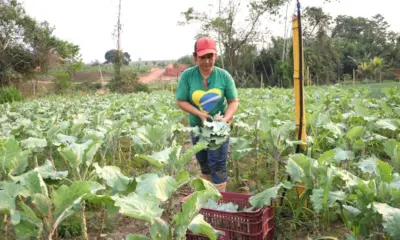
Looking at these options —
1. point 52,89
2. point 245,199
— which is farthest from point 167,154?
point 52,89

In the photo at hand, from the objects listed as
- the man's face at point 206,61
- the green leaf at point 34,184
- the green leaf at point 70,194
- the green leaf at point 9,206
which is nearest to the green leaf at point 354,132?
the man's face at point 206,61

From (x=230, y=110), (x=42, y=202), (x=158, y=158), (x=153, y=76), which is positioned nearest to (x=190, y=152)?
(x=158, y=158)

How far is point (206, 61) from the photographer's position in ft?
9.87

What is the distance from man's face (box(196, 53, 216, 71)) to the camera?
2991mm

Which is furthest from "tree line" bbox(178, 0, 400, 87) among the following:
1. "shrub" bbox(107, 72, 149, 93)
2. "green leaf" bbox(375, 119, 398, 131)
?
"green leaf" bbox(375, 119, 398, 131)

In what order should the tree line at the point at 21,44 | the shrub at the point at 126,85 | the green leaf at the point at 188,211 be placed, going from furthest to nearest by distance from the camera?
the shrub at the point at 126,85 → the tree line at the point at 21,44 → the green leaf at the point at 188,211

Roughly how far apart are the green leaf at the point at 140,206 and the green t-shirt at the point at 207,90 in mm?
1773

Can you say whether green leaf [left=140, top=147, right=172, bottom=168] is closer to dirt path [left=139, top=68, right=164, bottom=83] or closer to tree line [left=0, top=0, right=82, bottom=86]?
tree line [left=0, top=0, right=82, bottom=86]

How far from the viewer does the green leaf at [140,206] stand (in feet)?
4.29

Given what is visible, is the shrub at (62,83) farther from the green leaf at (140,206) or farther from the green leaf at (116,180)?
the green leaf at (140,206)

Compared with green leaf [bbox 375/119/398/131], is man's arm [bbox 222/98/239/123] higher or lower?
higher

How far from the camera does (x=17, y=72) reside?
2270 cm

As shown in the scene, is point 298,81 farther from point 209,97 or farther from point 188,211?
point 188,211

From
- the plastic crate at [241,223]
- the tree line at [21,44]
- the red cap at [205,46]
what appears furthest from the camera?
the tree line at [21,44]
